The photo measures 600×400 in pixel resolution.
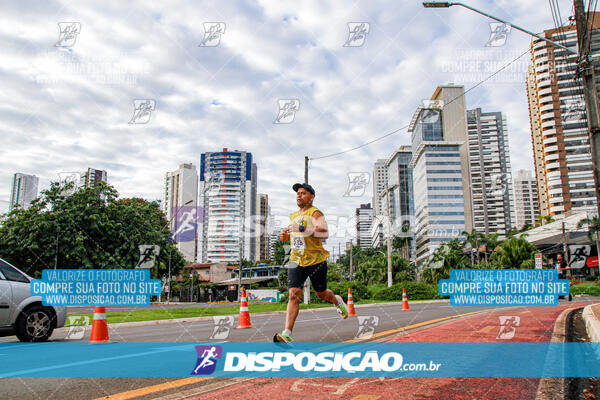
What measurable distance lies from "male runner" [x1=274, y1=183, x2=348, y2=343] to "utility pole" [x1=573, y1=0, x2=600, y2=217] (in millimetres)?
5409

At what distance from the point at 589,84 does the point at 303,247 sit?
655 cm

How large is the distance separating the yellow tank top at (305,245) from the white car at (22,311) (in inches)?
189

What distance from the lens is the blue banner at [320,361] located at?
12.1 ft

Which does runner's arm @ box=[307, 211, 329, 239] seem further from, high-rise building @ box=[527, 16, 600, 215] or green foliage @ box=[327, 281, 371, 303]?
high-rise building @ box=[527, 16, 600, 215]

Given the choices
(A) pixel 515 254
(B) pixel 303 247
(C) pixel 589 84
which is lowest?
(B) pixel 303 247

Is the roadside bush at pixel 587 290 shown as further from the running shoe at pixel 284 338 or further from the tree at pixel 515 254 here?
the running shoe at pixel 284 338

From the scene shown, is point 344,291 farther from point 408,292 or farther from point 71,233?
point 71,233

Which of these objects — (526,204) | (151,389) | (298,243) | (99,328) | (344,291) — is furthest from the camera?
(526,204)

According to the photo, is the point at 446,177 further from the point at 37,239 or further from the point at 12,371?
the point at 12,371

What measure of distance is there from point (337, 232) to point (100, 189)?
17383mm

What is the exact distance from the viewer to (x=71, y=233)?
26.5 m

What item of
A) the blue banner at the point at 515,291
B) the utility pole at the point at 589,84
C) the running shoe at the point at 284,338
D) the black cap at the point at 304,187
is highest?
the utility pole at the point at 589,84

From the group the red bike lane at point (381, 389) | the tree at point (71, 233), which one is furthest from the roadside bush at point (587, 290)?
the red bike lane at point (381, 389)

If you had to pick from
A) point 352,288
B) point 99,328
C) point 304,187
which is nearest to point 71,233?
point 352,288
